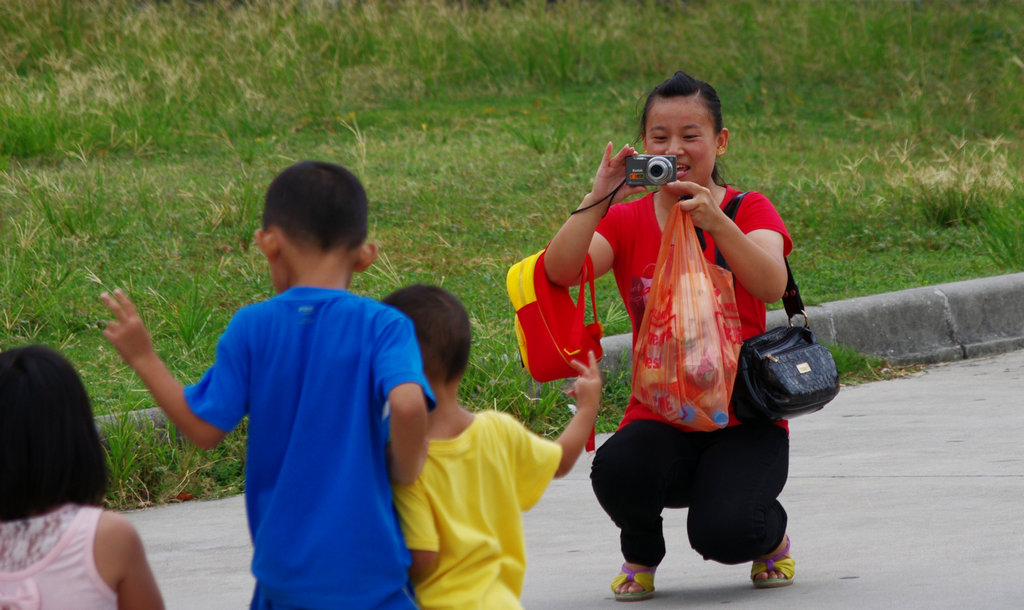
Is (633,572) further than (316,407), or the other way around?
(633,572)

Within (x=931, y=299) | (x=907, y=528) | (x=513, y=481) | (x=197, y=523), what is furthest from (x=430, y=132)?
(x=513, y=481)

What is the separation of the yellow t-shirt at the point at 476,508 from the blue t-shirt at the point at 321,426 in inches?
3.1

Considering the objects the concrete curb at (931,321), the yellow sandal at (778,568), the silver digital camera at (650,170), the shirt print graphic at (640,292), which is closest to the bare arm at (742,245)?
the silver digital camera at (650,170)

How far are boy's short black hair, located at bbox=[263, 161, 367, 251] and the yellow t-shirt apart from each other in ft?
1.29

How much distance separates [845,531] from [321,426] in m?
2.21

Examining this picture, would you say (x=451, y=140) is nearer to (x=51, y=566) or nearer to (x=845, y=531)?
(x=845, y=531)

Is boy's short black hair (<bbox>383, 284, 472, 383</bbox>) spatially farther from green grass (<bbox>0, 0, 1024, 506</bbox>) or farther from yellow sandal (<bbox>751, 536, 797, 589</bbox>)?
green grass (<bbox>0, 0, 1024, 506</bbox>)

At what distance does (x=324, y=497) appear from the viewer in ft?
7.37

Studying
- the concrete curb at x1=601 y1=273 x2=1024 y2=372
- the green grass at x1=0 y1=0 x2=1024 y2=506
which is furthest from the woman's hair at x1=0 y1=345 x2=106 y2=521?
the concrete curb at x1=601 y1=273 x2=1024 y2=372

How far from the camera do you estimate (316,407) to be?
2.26 meters

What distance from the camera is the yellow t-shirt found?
2.35 meters

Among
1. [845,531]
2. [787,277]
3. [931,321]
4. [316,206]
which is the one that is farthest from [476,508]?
[931,321]

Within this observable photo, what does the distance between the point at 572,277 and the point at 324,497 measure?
132 centimetres

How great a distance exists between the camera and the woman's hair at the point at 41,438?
2316 mm
